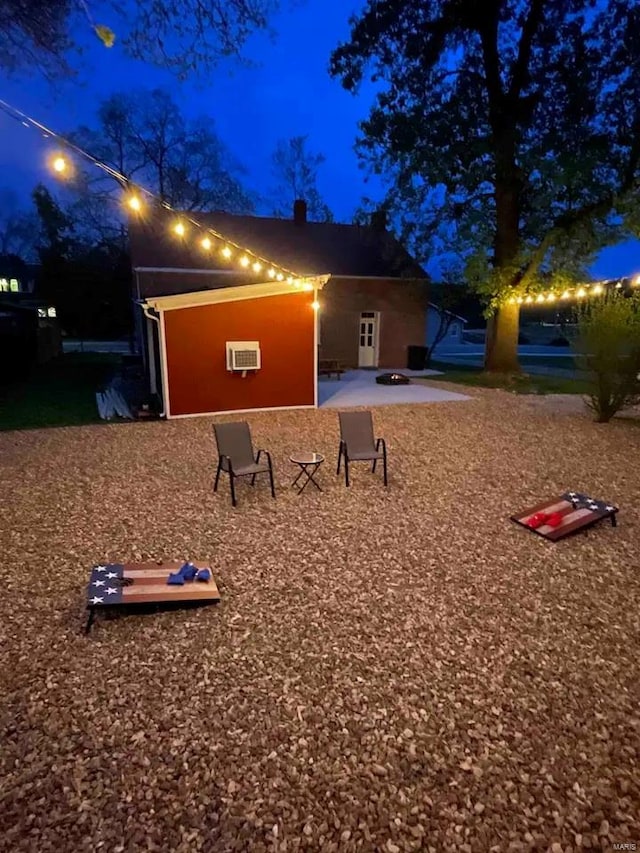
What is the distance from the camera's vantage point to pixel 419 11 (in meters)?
15.3

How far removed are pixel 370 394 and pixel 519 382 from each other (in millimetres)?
5833

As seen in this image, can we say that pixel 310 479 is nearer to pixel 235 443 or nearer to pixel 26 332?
pixel 235 443

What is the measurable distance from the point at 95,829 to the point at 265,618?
1.72 m

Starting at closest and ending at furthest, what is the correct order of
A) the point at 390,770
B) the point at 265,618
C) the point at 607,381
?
the point at 390,770 → the point at 265,618 → the point at 607,381

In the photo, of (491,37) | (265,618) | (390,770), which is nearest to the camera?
(390,770)

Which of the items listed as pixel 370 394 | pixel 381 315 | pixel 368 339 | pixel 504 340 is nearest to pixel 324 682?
pixel 370 394

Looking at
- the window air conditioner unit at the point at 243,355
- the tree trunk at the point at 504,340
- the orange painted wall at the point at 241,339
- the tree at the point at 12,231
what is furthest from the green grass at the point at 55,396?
the tree at the point at 12,231

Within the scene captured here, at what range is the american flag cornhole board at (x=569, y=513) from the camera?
5.16m

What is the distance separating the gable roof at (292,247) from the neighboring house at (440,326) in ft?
9.94

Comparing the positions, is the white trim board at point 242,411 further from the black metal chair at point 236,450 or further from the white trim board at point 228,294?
the black metal chair at point 236,450

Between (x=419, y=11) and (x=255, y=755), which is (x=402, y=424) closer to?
(x=255, y=755)

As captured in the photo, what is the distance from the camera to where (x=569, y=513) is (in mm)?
5461

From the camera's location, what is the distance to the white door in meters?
20.8

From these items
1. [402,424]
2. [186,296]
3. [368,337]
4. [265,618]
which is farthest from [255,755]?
[368,337]
